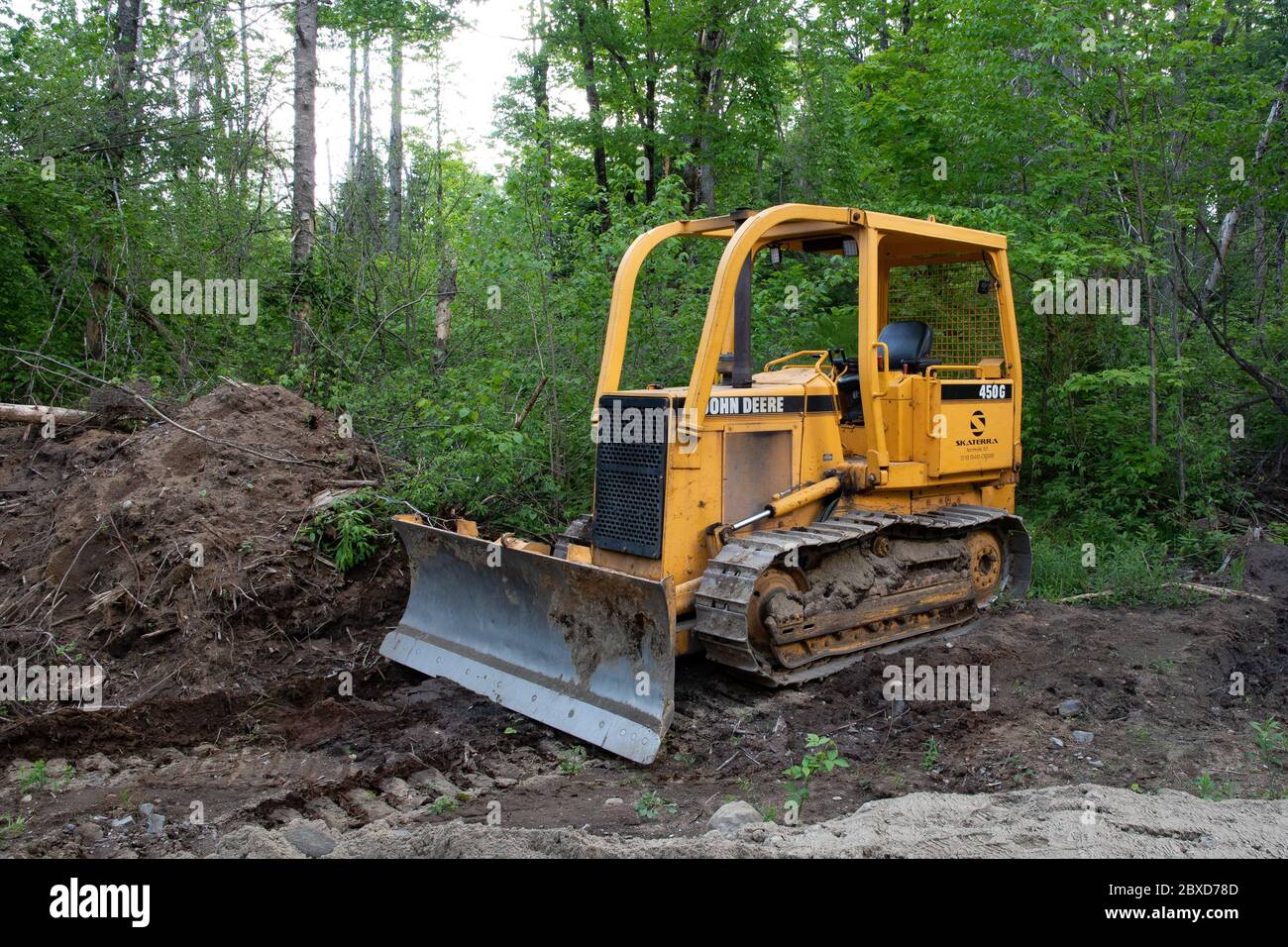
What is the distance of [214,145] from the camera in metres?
11.3

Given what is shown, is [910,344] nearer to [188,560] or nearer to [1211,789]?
[1211,789]

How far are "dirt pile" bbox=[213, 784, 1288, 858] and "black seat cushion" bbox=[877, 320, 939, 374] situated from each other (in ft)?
11.8

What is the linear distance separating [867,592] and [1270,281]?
13.0m

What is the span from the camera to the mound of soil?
6.09 m

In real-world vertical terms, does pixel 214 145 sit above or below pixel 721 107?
below

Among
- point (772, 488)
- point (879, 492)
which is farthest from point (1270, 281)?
point (772, 488)

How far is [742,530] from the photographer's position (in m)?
5.73

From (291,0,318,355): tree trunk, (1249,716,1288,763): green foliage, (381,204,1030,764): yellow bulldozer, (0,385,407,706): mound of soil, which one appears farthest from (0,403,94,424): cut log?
(1249,716,1288,763): green foliage

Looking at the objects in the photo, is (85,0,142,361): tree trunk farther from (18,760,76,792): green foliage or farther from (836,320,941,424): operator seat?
Answer: (836,320,941,424): operator seat

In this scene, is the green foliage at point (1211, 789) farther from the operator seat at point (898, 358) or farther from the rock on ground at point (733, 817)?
the operator seat at point (898, 358)

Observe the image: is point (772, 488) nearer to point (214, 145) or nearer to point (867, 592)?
point (867, 592)

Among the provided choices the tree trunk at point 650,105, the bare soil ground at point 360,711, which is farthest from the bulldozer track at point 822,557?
the tree trunk at point 650,105

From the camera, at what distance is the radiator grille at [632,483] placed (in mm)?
5441

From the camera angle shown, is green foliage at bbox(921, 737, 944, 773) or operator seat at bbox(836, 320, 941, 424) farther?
operator seat at bbox(836, 320, 941, 424)
